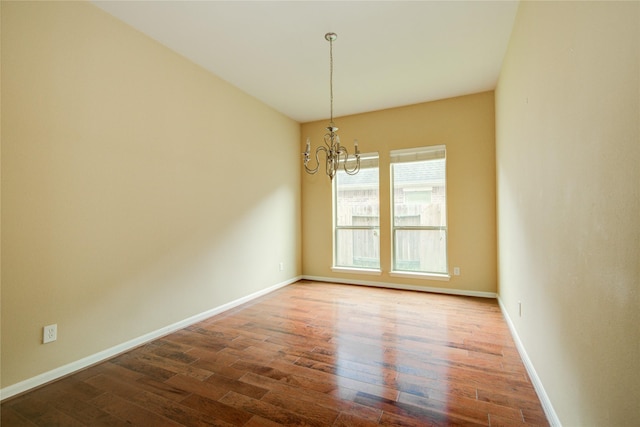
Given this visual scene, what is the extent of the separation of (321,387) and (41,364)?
2.01 m

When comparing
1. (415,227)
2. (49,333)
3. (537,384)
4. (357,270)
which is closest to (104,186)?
(49,333)

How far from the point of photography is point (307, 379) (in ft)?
6.92

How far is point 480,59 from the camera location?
3.31 m

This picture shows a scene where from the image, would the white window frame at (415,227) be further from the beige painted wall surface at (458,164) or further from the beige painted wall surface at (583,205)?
the beige painted wall surface at (583,205)

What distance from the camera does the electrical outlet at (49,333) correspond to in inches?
83.4

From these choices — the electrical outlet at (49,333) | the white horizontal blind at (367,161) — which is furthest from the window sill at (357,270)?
the electrical outlet at (49,333)

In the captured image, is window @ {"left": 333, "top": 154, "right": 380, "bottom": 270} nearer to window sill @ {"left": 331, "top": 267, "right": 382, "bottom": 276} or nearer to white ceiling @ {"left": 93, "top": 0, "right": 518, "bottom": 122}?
window sill @ {"left": 331, "top": 267, "right": 382, "bottom": 276}

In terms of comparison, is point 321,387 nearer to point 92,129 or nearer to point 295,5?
point 92,129

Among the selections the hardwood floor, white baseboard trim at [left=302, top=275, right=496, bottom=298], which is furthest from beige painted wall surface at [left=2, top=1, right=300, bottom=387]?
white baseboard trim at [left=302, top=275, right=496, bottom=298]

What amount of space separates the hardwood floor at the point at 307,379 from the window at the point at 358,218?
5.88 ft

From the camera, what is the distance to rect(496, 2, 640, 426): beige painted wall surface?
935 millimetres

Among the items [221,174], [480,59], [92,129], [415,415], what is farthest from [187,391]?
[480,59]

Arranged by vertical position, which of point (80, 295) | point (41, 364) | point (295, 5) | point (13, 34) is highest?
point (295, 5)

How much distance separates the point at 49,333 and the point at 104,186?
46.0 inches
